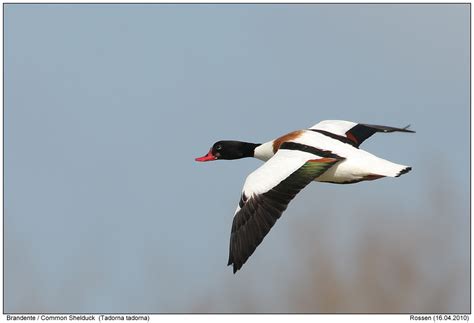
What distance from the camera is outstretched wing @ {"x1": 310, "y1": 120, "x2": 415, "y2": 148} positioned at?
42.0 feet

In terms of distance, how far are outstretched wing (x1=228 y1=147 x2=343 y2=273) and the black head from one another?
1.95m

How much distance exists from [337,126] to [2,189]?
13.4 ft

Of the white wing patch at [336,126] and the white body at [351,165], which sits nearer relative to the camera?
the white body at [351,165]

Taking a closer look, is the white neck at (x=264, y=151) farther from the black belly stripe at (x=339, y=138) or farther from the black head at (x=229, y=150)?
the black belly stripe at (x=339, y=138)

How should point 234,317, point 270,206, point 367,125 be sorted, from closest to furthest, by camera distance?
point 270,206
point 234,317
point 367,125

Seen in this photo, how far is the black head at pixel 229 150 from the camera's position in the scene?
13391 millimetres

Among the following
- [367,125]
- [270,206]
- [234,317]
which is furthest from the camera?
[367,125]

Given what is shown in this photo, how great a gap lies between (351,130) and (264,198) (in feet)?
8.38

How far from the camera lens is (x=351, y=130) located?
43.0ft

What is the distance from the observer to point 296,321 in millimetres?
11578

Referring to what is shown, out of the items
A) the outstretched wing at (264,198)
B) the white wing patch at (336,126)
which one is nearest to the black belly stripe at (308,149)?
the outstretched wing at (264,198)

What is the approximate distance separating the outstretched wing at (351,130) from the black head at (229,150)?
799 millimetres

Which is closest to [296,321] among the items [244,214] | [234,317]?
[234,317]

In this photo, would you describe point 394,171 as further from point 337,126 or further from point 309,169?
point 337,126
